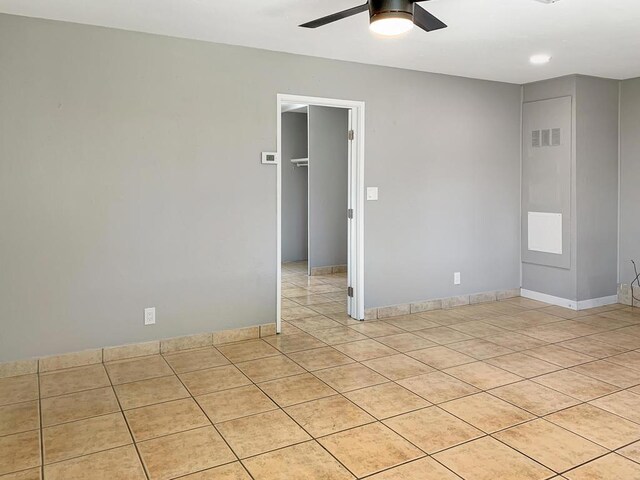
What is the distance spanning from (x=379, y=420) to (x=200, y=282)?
2014 mm

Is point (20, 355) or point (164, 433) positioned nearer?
point (164, 433)

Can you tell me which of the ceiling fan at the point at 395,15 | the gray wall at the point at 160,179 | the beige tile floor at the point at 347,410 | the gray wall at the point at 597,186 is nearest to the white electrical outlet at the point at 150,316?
the gray wall at the point at 160,179

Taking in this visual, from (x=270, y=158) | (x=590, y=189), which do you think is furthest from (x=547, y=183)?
(x=270, y=158)

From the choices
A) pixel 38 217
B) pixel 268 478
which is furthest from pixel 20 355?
pixel 268 478

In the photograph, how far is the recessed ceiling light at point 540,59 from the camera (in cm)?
462

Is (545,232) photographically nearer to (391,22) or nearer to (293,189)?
(391,22)

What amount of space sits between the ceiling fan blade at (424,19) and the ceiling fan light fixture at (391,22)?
3.5 inches

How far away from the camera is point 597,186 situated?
5.58 meters

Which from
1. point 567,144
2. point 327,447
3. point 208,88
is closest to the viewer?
point 327,447

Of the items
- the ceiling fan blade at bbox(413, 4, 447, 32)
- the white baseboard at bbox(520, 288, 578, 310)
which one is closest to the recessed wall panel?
the white baseboard at bbox(520, 288, 578, 310)

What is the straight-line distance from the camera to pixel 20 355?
144 inches

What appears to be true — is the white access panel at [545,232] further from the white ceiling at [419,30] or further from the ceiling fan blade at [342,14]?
the ceiling fan blade at [342,14]

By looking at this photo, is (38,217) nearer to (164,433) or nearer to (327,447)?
(164,433)

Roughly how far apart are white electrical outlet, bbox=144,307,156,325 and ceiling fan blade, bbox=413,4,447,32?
2.83 meters
